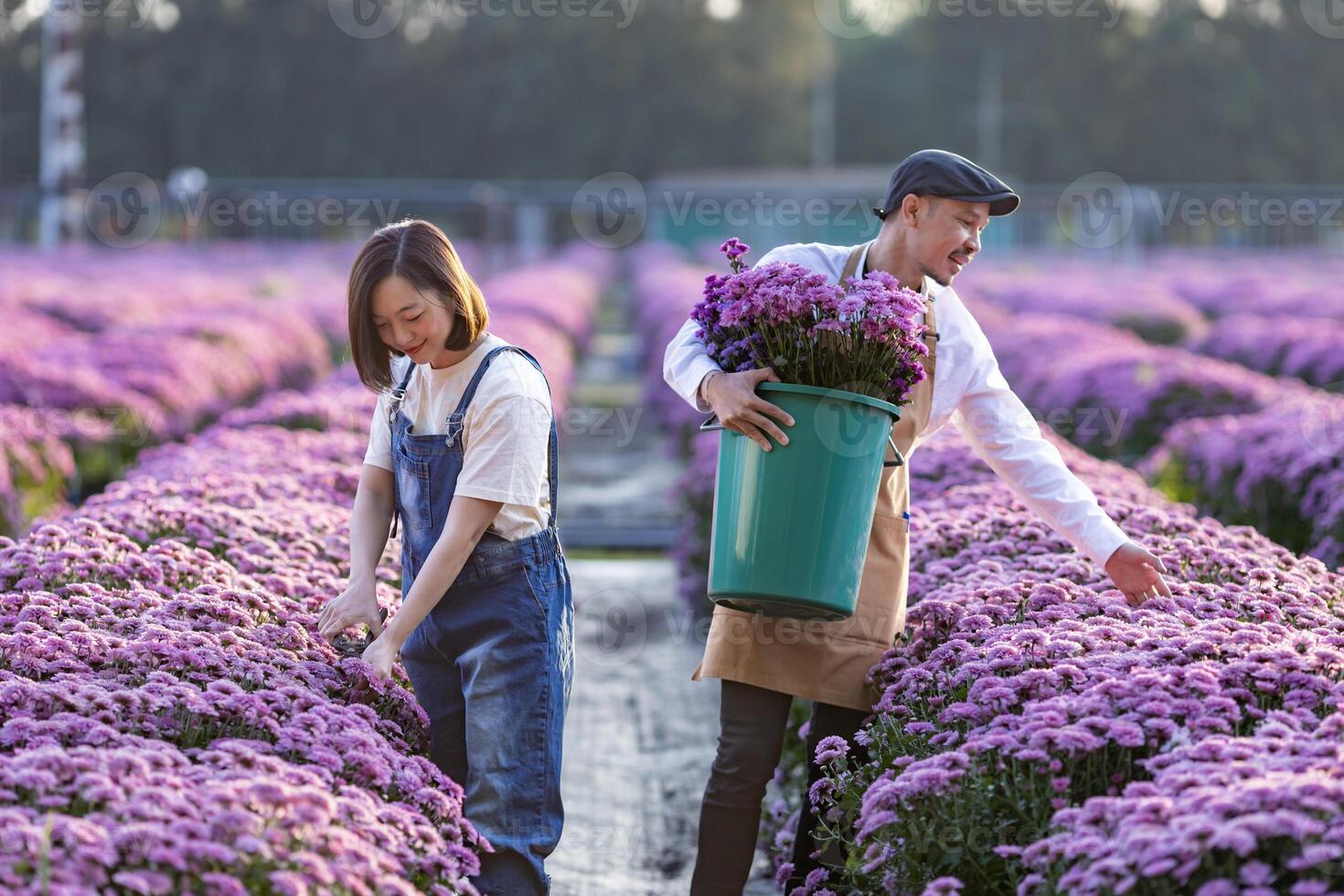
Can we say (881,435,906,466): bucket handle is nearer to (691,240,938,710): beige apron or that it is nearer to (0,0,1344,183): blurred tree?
(691,240,938,710): beige apron

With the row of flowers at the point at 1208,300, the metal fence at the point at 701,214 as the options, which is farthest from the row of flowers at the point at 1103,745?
the metal fence at the point at 701,214

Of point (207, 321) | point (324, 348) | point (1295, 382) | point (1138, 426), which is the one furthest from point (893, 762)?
point (324, 348)

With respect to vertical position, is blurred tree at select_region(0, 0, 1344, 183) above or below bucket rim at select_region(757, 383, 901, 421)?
above

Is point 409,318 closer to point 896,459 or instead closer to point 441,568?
point 441,568

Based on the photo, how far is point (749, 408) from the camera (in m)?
3.16

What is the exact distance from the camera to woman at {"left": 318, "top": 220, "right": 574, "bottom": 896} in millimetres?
3121

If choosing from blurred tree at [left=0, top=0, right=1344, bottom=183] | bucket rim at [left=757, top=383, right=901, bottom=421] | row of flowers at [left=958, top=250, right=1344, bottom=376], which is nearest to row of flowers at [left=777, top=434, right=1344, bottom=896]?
bucket rim at [left=757, top=383, right=901, bottom=421]

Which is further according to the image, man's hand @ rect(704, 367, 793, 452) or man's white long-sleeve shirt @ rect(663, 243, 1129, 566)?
man's white long-sleeve shirt @ rect(663, 243, 1129, 566)

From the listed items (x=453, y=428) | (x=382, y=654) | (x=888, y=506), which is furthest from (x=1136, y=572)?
(x=382, y=654)

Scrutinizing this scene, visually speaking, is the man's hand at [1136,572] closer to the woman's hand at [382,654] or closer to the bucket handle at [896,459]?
the bucket handle at [896,459]

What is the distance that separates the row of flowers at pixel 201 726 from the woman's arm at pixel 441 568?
0.12 meters

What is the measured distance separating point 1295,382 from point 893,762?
323 inches

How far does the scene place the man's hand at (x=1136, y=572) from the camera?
349cm

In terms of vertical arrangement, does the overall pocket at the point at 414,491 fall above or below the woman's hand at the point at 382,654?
above
